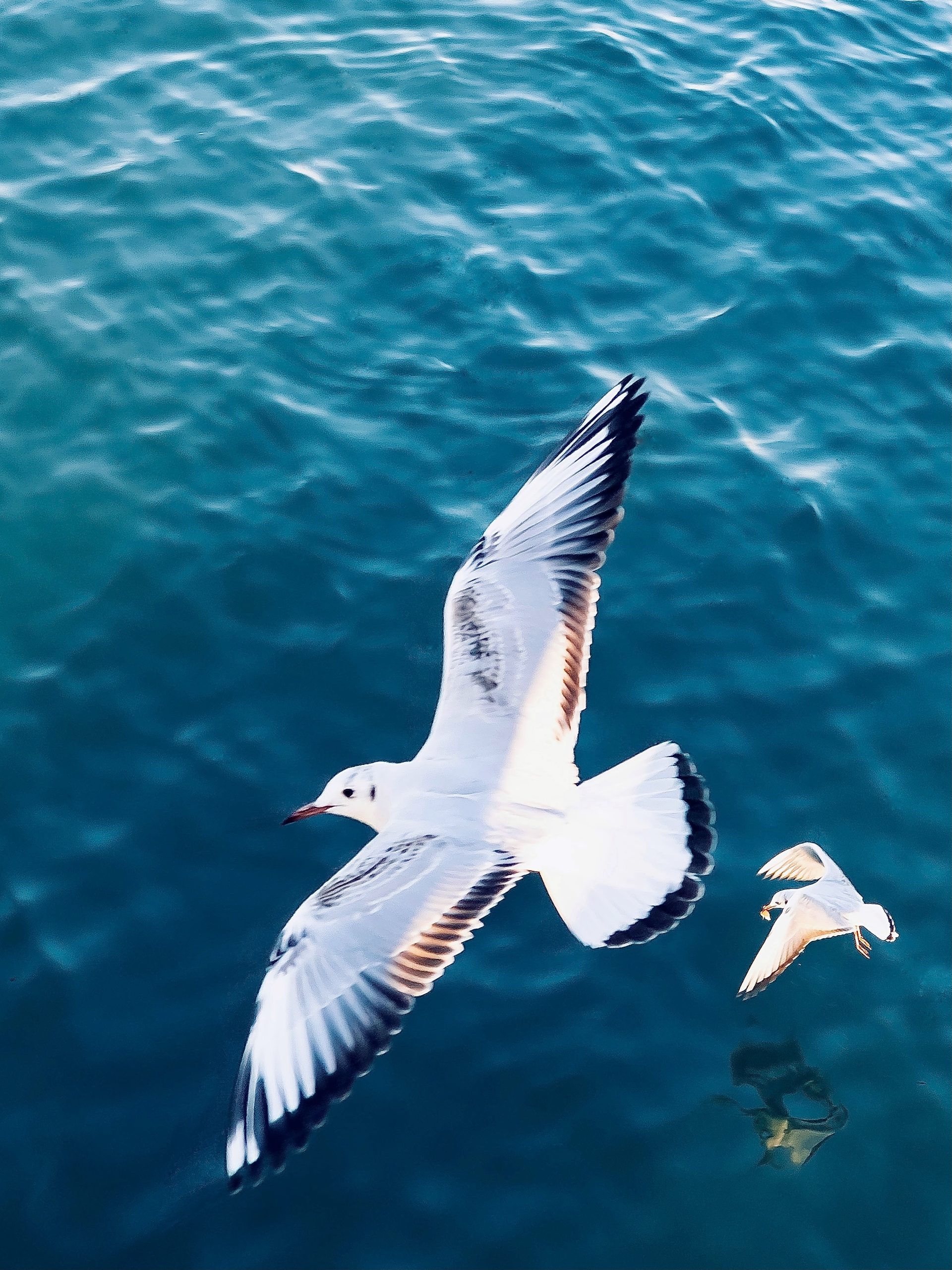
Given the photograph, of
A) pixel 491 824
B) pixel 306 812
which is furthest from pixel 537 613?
pixel 306 812

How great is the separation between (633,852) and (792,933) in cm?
75

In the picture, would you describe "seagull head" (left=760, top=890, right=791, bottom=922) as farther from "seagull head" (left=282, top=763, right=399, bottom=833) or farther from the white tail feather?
"seagull head" (left=282, top=763, right=399, bottom=833)

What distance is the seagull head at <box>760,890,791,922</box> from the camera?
5484mm

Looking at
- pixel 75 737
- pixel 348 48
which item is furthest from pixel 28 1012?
pixel 348 48

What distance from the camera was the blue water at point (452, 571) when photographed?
5.02 meters

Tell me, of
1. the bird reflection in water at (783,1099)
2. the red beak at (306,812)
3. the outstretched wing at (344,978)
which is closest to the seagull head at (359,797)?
the red beak at (306,812)

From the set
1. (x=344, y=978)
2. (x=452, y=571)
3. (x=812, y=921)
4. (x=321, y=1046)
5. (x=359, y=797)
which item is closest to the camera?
(x=321, y=1046)

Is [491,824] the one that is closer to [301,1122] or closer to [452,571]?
[301,1122]

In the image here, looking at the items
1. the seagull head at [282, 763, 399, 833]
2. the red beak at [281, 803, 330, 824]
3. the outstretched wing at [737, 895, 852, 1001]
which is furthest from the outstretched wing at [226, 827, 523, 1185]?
the outstretched wing at [737, 895, 852, 1001]

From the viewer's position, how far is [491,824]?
5.41 m

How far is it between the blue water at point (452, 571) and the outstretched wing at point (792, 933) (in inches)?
12.1

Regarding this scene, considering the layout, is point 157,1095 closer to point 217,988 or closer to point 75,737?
point 217,988

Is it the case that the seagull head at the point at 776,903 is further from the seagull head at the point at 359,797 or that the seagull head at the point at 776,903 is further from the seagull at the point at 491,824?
the seagull head at the point at 359,797

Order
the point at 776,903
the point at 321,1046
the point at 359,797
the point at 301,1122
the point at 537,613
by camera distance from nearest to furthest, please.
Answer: the point at 301,1122 → the point at 321,1046 → the point at 776,903 → the point at 359,797 → the point at 537,613
